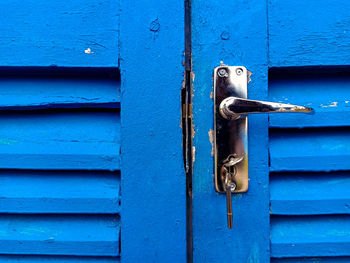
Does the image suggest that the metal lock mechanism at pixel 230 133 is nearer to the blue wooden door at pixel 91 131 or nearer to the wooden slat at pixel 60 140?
the blue wooden door at pixel 91 131

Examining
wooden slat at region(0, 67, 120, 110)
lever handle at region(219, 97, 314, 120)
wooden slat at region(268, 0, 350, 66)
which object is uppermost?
wooden slat at region(268, 0, 350, 66)

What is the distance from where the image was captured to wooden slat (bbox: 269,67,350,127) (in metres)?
0.51

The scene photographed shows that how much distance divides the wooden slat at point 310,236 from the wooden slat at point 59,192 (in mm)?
333

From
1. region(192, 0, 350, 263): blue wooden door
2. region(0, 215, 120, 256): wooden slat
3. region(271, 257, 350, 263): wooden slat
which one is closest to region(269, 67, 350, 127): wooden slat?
region(192, 0, 350, 263): blue wooden door

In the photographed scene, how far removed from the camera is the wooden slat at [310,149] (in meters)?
0.51

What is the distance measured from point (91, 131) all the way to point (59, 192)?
0.47 feet

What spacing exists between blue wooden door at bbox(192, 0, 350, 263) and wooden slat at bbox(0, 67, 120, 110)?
0.18m

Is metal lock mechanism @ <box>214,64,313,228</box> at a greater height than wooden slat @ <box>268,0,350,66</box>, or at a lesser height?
lesser

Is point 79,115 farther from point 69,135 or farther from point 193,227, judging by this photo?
point 193,227

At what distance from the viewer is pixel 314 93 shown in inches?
20.5

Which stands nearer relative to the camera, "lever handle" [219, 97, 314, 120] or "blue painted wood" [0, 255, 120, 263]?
"lever handle" [219, 97, 314, 120]

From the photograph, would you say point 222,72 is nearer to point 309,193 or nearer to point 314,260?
point 309,193

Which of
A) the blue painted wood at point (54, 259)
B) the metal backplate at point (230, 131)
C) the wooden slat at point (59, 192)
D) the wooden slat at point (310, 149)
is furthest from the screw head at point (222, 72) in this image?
the blue painted wood at point (54, 259)

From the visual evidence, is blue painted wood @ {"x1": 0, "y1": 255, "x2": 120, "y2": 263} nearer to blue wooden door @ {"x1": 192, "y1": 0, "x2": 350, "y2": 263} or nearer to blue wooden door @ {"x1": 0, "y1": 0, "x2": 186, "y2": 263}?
blue wooden door @ {"x1": 0, "y1": 0, "x2": 186, "y2": 263}
